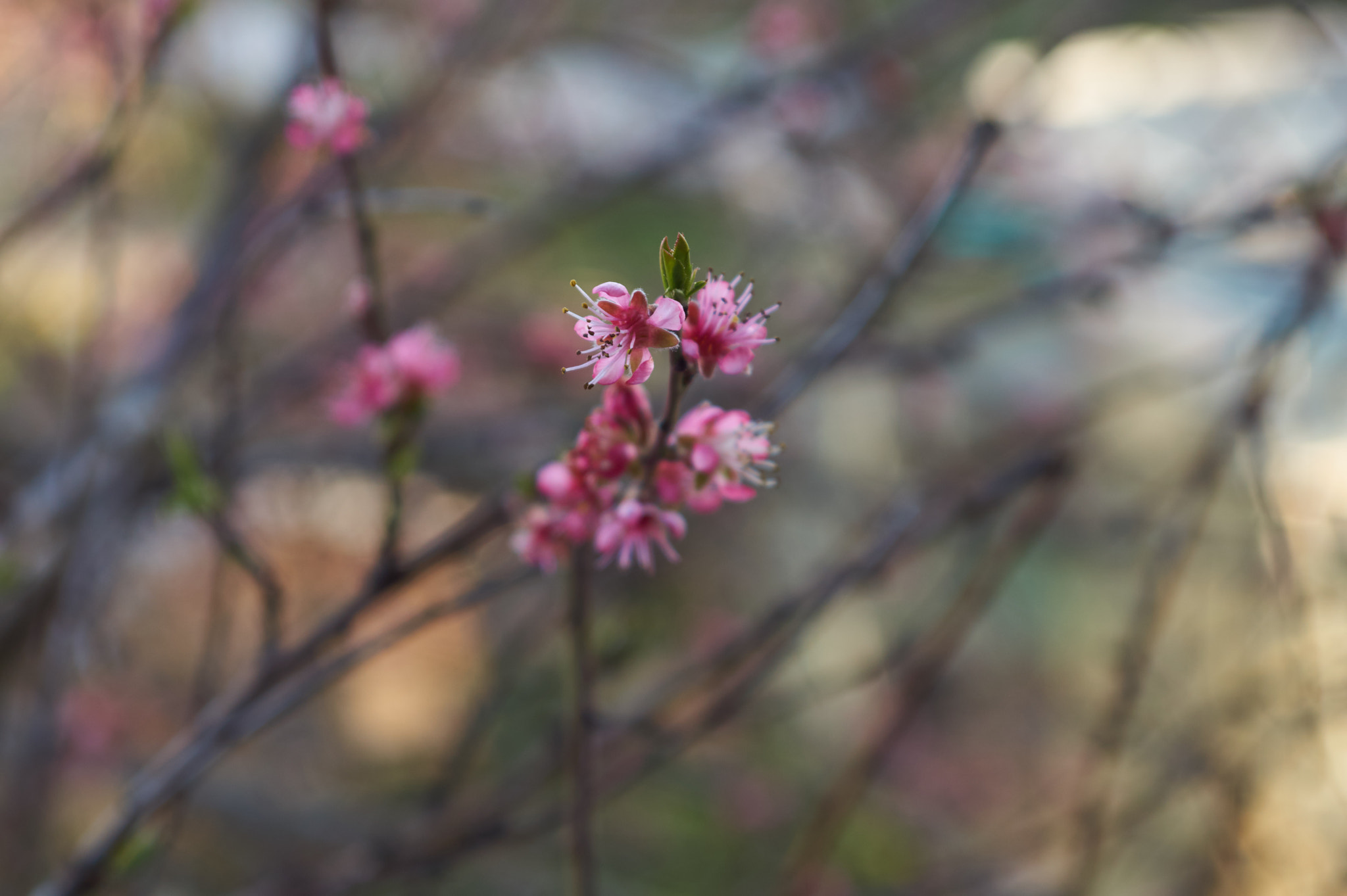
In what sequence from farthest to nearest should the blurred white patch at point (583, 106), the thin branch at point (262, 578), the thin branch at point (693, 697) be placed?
the blurred white patch at point (583, 106)
the thin branch at point (693, 697)
the thin branch at point (262, 578)

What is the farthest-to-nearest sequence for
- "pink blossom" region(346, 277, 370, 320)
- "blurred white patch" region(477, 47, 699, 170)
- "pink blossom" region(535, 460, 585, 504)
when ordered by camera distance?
"blurred white patch" region(477, 47, 699, 170) → "pink blossom" region(346, 277, 370, 320) → "pink blossom" region(535, 460, 585, 504)

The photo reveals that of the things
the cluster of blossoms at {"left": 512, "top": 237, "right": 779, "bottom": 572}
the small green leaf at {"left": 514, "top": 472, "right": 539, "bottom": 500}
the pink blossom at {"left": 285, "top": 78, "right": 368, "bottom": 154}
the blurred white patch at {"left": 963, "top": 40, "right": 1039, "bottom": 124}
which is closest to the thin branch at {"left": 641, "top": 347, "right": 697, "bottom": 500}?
the cluster of blossoms at {"left": 512, "top": 237, "right": 779, "bottom": 572}

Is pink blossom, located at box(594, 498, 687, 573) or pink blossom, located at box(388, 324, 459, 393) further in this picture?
pink blossom, located at box(388, 324, 459, 393)

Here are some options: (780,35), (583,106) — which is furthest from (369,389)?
(583,106)

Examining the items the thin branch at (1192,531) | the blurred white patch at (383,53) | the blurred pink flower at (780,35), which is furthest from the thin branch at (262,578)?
the blurred pink flower at (780,35)

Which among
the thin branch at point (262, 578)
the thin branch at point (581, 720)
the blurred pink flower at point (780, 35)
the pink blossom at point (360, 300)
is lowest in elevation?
the thin branch at point (581, 720)

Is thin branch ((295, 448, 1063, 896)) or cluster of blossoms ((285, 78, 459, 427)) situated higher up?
cluster of blossoms ((285, 78, 459, 427))

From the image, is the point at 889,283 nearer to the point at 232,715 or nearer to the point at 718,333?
the point at 718,333

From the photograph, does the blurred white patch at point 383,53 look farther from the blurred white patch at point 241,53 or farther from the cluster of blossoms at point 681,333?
the cluster of blossoms at point 681,333

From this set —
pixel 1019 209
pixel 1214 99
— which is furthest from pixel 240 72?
pixel 1214 99

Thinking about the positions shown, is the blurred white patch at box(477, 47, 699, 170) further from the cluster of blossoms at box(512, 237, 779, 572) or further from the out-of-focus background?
the cluster of blossoms at box(512, 237, 779, 572)
